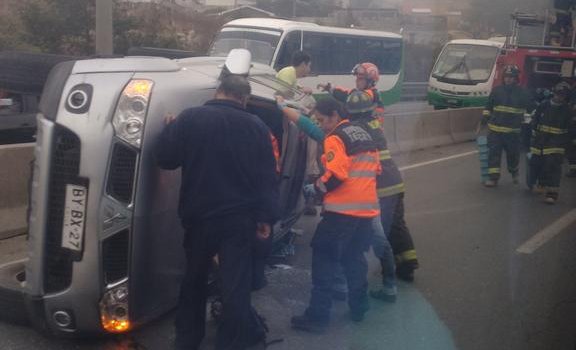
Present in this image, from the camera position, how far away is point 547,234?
8.00m

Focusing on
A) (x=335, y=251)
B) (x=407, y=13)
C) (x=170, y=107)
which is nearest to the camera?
(x=170, y=107)

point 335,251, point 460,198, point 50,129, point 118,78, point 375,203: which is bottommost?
point 460,198

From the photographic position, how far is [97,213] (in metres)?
3.94

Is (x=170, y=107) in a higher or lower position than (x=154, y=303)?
higher

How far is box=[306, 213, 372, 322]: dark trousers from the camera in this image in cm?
497

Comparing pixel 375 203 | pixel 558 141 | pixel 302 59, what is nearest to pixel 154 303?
pixel 375 203

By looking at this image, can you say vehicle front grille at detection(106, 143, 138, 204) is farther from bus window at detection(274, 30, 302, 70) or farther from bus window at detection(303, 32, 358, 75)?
bus window at detection(303, 32, 358, 75)

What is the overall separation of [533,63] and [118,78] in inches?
627

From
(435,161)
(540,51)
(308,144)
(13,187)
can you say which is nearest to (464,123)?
(540,51)

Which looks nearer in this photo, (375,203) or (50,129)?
(50,129)

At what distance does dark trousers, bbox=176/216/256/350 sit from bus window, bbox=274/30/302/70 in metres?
13.1

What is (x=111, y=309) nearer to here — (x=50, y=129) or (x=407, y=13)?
(x=50, y=129)

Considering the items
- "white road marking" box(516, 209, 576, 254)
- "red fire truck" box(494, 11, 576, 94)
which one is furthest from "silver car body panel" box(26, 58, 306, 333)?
"red fire truck" box(494, 11, 576, 94)

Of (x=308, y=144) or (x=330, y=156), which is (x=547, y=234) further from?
(x=330, y=156)
